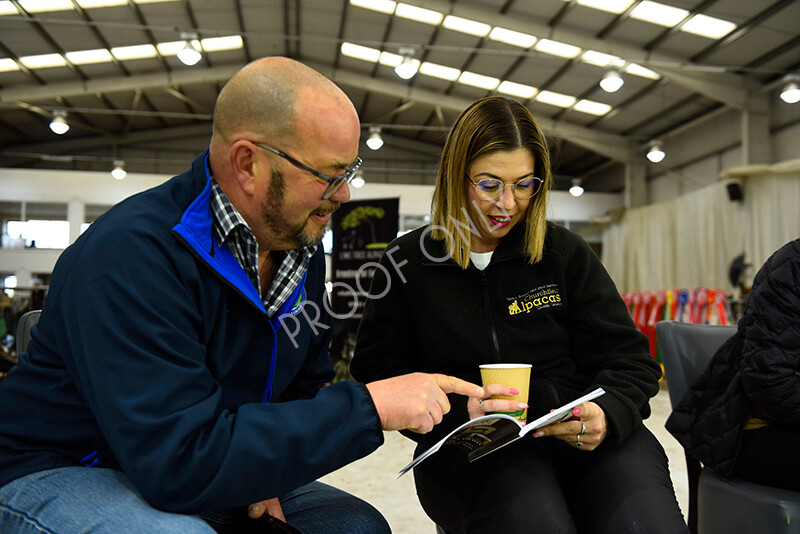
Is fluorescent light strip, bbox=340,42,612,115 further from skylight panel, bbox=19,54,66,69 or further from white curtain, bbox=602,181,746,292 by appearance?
skylight panel, bbox=19,54,66,69

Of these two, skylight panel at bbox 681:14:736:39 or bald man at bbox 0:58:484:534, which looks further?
skylight panel at bbox 681:14:736:39

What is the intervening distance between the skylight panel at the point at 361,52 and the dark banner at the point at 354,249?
6722 mm

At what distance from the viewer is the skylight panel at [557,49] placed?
10125 millimetres

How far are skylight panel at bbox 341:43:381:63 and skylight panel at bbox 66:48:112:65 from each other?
4394 mm

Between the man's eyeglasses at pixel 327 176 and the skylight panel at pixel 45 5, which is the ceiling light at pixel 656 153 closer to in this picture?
the skylight panel at pixel 45 5

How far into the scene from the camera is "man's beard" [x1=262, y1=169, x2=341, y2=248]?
1.11m

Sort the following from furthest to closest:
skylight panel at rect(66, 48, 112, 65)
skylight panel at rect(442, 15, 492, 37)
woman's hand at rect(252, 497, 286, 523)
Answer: skylight panel at rect(66, 48, 112, 65) → skylight panel at rect(442, 15, 492, 37) → woman's hand at rect(252, 497, 286, 523)

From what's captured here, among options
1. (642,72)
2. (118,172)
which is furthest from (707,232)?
(118,172)

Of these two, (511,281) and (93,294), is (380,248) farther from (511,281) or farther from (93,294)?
(93,294)

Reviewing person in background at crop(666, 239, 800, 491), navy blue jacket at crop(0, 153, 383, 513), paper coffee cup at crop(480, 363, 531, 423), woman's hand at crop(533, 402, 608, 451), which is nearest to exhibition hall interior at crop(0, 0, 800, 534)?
person in background at crop(666, 239, 800, 491)

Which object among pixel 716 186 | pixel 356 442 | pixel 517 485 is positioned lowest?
pixel 517 485

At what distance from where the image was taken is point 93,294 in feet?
2.90

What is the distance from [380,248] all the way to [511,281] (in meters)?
4.73

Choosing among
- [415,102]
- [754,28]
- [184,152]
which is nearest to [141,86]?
[184,152]
